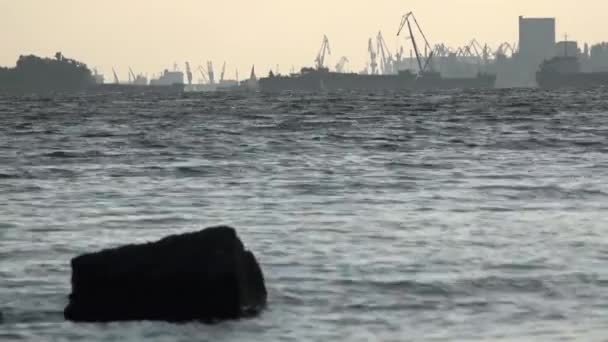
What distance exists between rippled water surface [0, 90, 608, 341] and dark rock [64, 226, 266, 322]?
0.24m

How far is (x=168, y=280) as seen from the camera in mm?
13211

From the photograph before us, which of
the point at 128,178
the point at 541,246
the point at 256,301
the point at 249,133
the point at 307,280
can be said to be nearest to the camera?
the point at 256,301

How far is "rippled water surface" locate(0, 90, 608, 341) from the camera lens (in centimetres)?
1320

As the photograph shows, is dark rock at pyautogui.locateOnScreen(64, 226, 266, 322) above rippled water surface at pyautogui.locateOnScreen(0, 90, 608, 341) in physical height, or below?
above

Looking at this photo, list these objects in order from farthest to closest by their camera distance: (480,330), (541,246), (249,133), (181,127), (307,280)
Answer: (181,127), (249,133), (541,246), (307,280), (480,330)

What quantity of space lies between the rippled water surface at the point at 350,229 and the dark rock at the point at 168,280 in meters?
0.24

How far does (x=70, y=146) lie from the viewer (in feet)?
167

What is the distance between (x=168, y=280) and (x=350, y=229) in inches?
308

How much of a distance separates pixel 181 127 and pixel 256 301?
193 ft

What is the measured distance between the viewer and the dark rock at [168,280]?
1317 centimetres

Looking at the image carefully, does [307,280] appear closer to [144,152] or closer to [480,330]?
[480,330]

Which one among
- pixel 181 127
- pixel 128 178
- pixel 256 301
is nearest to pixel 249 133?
pixel 181 127

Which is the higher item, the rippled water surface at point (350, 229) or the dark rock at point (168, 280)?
the dark rock at point (168, 280)

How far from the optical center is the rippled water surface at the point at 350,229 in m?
13.2
